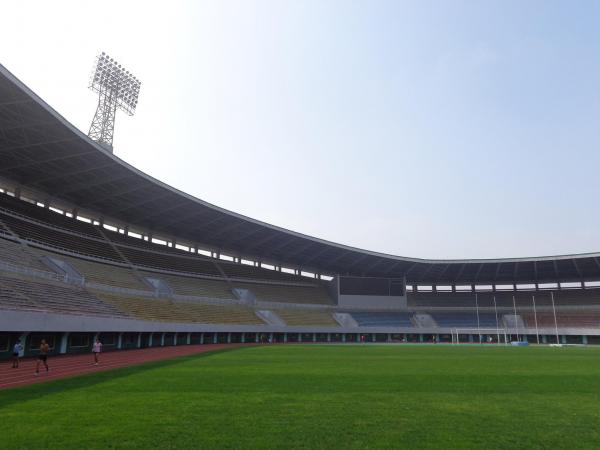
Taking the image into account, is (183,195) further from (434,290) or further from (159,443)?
(434,290)

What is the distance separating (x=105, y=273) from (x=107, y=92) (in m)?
23.0

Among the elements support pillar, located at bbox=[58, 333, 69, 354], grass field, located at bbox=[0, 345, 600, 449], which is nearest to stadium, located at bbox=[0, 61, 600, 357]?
support pillar, located at bbox=[58, 333, 69, 354]

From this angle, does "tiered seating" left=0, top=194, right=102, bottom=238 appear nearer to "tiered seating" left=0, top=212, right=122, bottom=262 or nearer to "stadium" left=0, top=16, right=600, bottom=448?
"stadium" left=0, top=16, right=600, bottom=448

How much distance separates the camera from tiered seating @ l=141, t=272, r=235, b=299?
4968 cm

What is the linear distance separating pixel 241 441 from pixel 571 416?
675 centimetres

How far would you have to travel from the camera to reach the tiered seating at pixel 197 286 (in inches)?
1956

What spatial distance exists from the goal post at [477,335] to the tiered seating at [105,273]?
42.6 metres

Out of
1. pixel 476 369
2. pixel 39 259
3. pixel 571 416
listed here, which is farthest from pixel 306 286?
pixel 571 416

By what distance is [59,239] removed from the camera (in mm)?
40406

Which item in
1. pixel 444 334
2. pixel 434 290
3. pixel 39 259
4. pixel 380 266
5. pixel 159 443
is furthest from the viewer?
pixel 434 290

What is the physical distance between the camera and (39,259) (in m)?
33.8

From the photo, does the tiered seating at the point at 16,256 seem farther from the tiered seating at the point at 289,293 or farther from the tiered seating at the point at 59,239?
the tiered seating at the point at 289,293

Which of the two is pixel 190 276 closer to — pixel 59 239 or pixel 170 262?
pixel 170 262

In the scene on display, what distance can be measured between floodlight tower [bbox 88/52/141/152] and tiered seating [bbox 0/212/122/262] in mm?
10859
